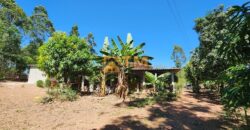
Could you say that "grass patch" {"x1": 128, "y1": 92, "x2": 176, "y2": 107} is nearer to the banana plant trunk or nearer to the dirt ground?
the dirt ground

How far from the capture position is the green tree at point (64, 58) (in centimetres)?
1734

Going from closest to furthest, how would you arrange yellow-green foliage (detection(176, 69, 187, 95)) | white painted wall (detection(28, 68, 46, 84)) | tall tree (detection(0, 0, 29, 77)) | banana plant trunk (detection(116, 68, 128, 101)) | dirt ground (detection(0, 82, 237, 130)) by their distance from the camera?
dirt ground (detection(0, 82, 237, 130)) → banana plant trunk (detection(116, 68, 128, 101)) → yellow-green foliage (detection(176, 69, 187, 95)) → tall tree (detection(0, 0, 29, 77)) → white painted wall (detection(28, 68, 46, 84))

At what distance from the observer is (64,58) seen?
1734 cm

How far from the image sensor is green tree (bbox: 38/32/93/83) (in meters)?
17.3

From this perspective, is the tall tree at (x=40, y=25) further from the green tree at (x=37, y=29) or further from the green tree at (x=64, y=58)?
the green tree at (x=64, y=58)

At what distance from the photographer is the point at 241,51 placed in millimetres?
3236

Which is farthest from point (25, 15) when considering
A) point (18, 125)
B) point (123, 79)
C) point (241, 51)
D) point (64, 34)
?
point (241, 51)

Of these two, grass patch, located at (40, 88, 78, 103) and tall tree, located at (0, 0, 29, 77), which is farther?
tall tree, located at (0, 0, 29, 77)

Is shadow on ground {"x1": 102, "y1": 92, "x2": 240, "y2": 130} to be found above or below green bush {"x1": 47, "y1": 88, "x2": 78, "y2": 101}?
below

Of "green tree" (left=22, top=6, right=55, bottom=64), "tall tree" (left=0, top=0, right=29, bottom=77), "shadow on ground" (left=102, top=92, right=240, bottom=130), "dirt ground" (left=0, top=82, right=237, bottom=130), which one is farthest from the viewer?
"green tree" (left=22, top=6, right=55, bottom=64)

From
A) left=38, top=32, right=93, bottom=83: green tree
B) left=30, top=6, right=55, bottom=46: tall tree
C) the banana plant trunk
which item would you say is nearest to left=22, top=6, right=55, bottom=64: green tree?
left=30, top=6, right=55, bottom=46: tall tree

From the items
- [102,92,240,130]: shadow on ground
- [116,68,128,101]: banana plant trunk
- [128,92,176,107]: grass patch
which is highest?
[116,68,128,101]: banana plant trunk

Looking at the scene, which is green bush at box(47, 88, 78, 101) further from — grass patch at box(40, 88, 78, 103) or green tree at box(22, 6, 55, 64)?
green tree at box(22, 6, 55, 64)

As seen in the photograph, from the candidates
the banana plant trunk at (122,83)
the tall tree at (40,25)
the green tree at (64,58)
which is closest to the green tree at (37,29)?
the tall tree at (40,25)
